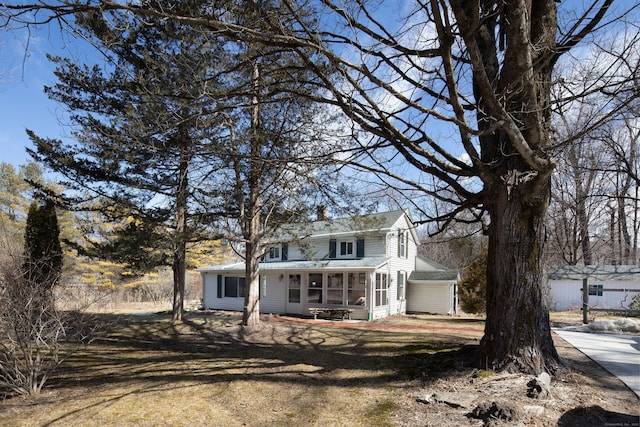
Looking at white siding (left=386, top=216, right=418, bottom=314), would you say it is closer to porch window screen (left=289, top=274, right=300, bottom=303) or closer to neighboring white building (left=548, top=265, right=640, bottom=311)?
porch window screen (left=289, top=274, right=300, bottom=303)

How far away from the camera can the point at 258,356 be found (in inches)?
334

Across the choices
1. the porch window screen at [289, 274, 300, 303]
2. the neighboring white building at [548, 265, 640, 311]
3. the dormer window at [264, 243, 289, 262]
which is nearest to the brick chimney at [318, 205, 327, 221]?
the porch window screen at [289, 274, 300, 303]

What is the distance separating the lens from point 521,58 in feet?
16.5

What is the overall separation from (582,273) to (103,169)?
68.9ft

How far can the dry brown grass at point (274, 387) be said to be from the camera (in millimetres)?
4582

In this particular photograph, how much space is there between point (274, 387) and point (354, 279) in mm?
13850

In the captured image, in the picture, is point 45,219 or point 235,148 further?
point 45,219

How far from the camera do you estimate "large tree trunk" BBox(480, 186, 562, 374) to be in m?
5.51

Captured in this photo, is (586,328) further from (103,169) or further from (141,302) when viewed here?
(141,302)

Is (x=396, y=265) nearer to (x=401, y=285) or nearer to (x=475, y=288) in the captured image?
(x=401, y=285)

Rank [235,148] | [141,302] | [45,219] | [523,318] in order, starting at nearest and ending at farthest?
[523,318]
[235,148]
[45,219]
[141,302]

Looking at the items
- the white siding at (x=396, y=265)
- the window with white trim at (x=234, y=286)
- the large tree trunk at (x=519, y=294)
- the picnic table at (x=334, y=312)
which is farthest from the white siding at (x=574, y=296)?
the large tree trunk at (x=519, y=294)

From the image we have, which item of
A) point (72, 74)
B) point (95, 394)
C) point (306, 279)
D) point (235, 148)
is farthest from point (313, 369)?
point (306, 279)

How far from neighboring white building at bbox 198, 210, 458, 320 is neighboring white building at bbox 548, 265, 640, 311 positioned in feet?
19.8
